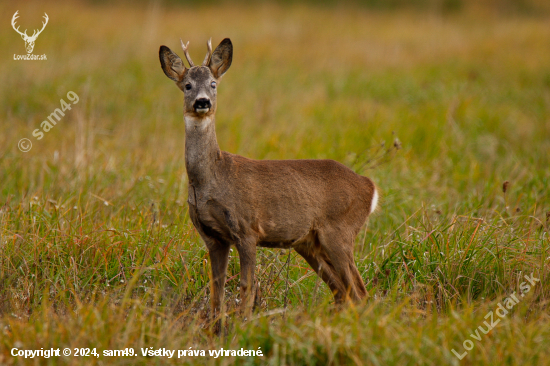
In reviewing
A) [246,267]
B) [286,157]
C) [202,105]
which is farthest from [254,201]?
[286,157]

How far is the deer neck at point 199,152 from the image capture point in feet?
11.7

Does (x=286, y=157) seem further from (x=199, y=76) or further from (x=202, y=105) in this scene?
(x=202, y=105)

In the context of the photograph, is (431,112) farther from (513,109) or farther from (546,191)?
(546,191)

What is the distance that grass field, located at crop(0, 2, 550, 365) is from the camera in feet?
9.70

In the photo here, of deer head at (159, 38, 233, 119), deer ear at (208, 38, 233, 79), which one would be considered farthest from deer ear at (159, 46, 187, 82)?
deer ear at (208, 38, 233, 79)

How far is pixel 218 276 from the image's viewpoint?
12.2 ft

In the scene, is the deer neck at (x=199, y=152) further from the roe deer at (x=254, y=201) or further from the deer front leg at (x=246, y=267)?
the deer front leg at (x=246, y=267)

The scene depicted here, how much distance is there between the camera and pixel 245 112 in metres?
9.00

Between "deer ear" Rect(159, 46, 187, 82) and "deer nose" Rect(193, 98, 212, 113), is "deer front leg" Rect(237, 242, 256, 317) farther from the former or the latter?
"deer ear" Rect(159, 46, 187, 82)

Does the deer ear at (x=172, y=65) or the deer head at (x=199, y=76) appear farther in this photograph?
the deer ear at (x=172, y=65)

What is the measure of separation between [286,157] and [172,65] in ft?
11.1

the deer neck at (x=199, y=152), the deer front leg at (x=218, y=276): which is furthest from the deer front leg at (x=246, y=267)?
the deer neck at (x=199, y=152)

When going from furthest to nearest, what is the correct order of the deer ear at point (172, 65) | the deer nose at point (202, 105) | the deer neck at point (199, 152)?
the deer ear at point (172, 65), the deer neck at point (199, 152), the deer nose at point (202, 105)

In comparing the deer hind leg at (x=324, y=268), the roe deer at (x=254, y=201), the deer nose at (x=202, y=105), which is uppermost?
the deer nose at (x=202, y=105)
